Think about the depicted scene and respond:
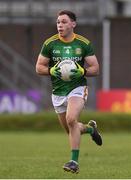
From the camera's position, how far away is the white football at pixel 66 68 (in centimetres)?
1167

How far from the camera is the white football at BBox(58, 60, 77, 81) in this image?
38.3ft

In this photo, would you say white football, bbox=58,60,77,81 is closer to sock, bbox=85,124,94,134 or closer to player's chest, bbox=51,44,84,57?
player's chest, bbox=51,44,84,57

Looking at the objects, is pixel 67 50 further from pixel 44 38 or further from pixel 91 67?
pixel 44 38

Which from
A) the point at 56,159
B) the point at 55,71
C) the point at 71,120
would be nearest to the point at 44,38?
the point at 56,159

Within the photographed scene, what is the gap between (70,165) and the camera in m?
11.4

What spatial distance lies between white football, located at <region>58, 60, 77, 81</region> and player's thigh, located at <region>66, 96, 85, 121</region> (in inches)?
12.1

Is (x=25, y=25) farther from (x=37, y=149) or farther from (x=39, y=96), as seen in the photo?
(x=37, y=149)

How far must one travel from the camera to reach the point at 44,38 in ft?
103

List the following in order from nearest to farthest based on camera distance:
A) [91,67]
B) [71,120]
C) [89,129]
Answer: [71,120]
[91,67]
[89,129]

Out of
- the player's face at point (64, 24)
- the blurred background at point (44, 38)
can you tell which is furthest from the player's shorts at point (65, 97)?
the blurred background at point (44, 38)

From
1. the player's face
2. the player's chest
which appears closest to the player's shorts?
the player's chest

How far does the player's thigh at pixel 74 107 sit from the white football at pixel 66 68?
308mm

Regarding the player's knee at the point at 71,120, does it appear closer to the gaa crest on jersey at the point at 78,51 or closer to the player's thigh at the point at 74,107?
the player's thigh at the point at 74,107

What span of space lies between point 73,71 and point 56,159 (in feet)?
10.1
